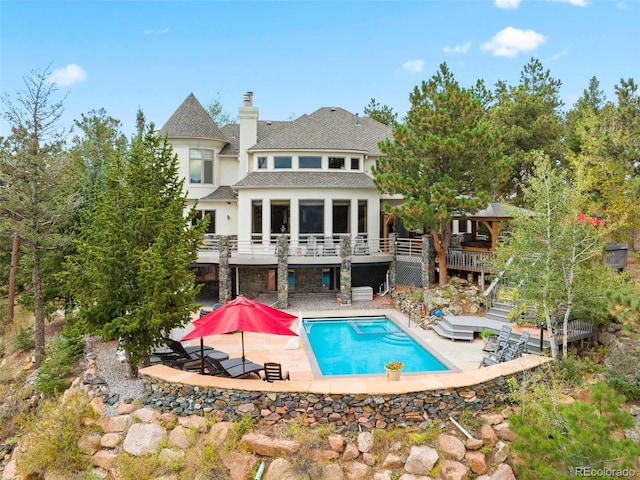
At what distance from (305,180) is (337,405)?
14.6 metres

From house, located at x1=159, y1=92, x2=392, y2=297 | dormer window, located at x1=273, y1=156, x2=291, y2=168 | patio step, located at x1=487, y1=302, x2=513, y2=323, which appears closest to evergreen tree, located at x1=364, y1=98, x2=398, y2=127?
house, located at x1=159, y1=92, x2=392, y2=297

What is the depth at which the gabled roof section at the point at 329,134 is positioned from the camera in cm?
2316

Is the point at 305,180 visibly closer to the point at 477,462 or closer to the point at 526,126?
the point at 477,462

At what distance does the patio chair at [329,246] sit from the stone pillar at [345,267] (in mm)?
1001

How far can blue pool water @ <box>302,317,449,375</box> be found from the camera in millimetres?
12711

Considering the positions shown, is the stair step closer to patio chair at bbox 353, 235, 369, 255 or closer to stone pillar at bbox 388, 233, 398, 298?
stone pillar at bbox 388, 233, 398, 298

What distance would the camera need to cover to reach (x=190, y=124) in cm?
2491

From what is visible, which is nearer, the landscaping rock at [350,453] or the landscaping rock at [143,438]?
the landscaping rock at [350,453]

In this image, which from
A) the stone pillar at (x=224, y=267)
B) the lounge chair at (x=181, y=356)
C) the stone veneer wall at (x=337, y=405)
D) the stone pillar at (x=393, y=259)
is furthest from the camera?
the stone pillar at (x=393, y=259)

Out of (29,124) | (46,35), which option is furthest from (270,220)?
(46,35)

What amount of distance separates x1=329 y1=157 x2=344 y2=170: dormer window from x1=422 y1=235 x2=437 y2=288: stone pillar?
639 centimetres

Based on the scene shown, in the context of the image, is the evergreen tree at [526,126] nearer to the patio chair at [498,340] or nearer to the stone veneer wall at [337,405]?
the patio chair at [498,340]

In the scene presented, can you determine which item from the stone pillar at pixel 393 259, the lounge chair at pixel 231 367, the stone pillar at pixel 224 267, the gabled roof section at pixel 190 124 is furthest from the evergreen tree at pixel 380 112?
the lounge chair at pixel 231 367

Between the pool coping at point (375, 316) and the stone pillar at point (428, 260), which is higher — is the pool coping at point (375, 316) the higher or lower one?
the lower one
